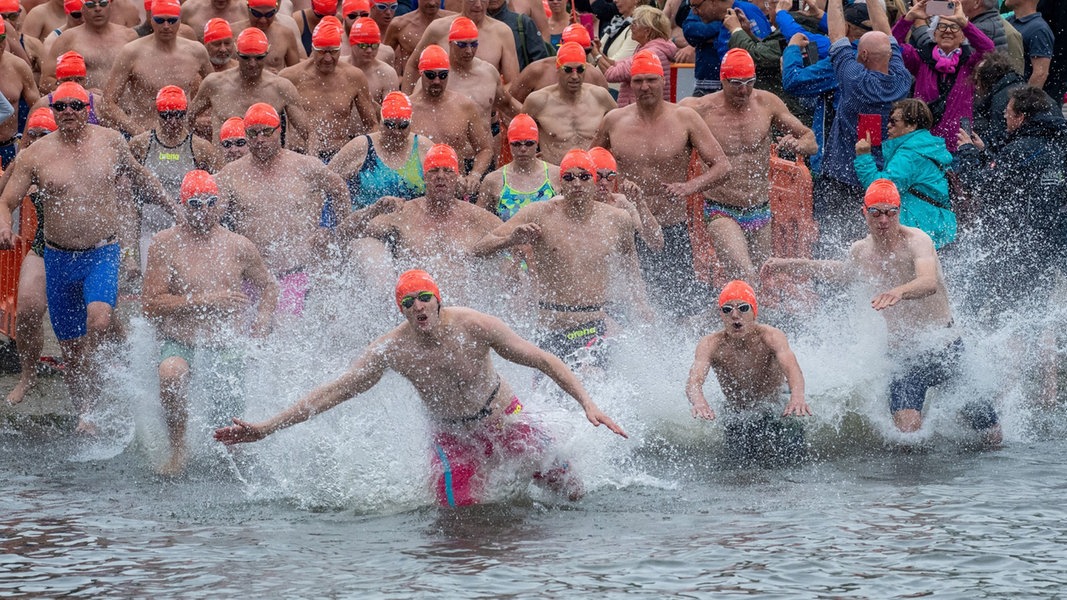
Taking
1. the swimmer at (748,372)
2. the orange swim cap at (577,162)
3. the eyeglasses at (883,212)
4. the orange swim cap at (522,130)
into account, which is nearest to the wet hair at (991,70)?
the eyeglasses at (883,212)

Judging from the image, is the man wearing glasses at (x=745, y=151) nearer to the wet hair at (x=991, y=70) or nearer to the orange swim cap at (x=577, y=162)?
the wet hair at (x=991, y=70)

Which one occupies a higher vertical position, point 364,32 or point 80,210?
point 364,32

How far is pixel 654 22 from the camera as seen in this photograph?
13.1 m

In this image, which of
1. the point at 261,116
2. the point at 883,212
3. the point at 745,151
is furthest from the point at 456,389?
the point at 745,151

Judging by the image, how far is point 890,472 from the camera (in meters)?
9.89

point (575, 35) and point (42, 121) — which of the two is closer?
point (42, 121)

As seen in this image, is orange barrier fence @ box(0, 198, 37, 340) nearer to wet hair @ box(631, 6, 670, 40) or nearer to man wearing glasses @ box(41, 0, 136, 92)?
man wearing glasses @ box(41, 0, 136, 92)

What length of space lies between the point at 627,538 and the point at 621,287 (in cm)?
264

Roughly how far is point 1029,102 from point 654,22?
3.15m

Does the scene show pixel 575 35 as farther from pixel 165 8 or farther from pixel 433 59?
pixel 165 8

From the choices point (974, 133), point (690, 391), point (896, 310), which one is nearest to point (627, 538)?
point (690, 391)

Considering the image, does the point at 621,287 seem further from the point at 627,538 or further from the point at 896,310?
the point at 627,538

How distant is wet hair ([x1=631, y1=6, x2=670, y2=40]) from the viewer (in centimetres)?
1314

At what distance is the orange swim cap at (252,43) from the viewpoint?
1195 centimetres
